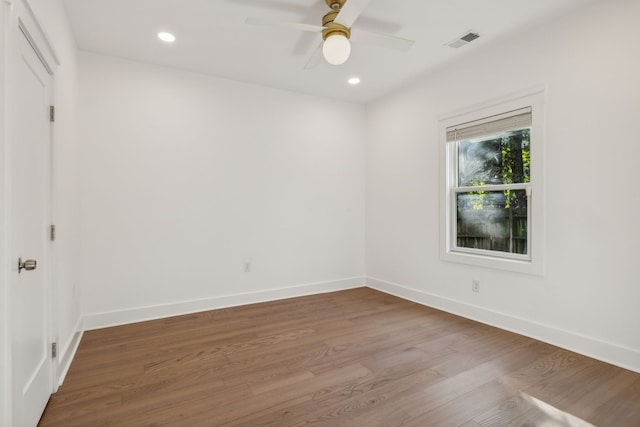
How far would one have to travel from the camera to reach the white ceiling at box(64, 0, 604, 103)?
2.41 meters

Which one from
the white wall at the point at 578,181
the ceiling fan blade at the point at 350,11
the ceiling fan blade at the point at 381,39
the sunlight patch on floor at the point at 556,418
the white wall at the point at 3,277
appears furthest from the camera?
the ceiling fan blade at the point at 381,39

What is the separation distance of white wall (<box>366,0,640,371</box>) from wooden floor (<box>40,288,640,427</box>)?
0.25 metres

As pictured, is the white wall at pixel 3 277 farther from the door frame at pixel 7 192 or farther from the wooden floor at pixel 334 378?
the wooden floor at pixel 334 378

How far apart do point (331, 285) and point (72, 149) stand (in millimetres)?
3220

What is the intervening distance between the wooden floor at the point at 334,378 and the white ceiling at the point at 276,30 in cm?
268

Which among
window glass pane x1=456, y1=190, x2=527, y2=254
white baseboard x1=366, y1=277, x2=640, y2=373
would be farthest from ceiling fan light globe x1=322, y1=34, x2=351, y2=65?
white baseboard x1=366, y1=277, x2=640, y2=373

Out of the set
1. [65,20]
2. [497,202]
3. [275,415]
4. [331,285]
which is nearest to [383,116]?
[497,202]

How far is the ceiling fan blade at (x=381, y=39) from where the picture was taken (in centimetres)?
233

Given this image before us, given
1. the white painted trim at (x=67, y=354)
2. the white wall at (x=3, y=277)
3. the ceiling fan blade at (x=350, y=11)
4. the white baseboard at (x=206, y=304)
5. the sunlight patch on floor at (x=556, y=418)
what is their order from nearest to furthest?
the white wall at (x=3, y=277), the sunlight patch on floor at (x=556, y=418), the ceiling fan blade at (x=350, y=11), the white painted trim at (x=67, y=354), the white baseboard at (x=206, y=304)

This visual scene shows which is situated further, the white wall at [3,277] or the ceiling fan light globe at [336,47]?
the ceiling fan light globe at [336,47]

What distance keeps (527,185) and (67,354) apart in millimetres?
3947

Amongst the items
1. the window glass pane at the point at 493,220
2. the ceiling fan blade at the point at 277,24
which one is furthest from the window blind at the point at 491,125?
the ceiling fan blade at the point at 277,24

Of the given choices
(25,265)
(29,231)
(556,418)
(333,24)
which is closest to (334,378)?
(556,418)

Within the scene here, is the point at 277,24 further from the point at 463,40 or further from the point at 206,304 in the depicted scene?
the point at 206,304
